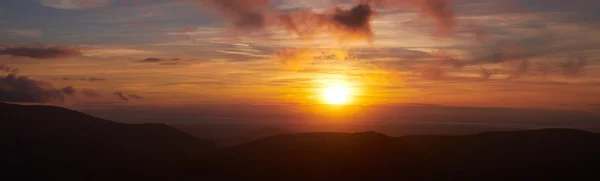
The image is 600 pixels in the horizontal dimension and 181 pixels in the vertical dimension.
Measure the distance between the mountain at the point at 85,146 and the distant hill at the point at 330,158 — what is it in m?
0.29

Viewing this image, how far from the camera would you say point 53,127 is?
180 m

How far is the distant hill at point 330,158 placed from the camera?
11950 centimetres

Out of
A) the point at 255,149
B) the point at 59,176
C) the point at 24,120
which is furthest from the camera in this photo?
the point at 24,120

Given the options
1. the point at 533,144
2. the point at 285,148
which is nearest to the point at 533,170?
the point at 533,144

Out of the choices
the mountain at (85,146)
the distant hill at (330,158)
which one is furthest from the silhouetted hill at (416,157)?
the mountain at (85,146)

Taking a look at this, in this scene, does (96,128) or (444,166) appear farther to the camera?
(96,128)

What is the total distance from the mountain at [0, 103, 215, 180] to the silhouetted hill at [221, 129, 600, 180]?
726 inches

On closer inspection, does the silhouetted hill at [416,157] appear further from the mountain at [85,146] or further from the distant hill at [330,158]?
the mountain at [85,146]

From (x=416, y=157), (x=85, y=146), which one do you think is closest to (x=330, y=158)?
(x=416, y=157)

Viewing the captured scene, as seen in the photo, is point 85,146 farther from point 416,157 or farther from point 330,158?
point 416,157

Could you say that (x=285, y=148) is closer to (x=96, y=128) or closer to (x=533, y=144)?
(x=533, y=144)

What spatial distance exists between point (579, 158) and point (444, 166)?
31.8 meters

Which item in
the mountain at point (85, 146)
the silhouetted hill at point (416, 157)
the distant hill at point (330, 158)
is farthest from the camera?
the mountain at point (85, 146)

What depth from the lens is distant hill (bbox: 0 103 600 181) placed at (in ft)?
392
